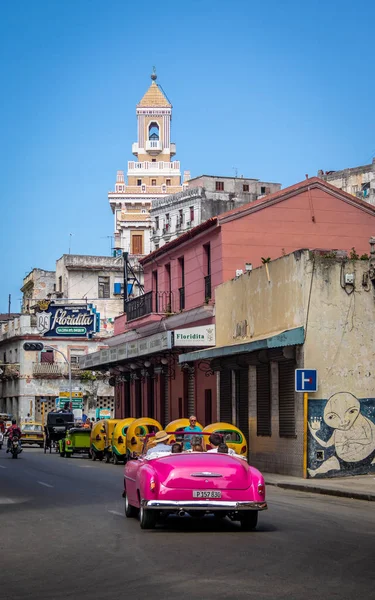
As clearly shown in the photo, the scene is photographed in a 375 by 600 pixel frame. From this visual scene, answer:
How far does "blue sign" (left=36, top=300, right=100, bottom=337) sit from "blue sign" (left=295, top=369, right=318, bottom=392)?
31267 millimetres

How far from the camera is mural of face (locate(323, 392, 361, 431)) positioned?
28.4m

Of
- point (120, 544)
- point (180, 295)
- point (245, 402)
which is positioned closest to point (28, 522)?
point (120, 544)

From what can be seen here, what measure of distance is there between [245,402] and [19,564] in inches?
928

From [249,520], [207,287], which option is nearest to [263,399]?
[207,287]

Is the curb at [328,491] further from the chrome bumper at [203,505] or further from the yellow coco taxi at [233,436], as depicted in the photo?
the chrome bumper at [203,505]

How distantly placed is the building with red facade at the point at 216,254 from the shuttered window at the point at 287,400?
476cm

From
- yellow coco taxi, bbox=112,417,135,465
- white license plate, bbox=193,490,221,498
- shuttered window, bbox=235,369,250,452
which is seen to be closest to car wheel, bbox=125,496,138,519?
white license plate, bbox=193,490,221,498

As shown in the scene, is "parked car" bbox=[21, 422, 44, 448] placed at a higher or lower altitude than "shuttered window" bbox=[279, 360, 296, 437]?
lower

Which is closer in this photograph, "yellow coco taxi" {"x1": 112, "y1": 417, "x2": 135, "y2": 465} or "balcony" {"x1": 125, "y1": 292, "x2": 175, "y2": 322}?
"yellow coco taxi" {"x1": 112, "y1": 417, "x2": 135, "y2": 465}

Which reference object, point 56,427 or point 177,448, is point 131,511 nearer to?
point 177,448

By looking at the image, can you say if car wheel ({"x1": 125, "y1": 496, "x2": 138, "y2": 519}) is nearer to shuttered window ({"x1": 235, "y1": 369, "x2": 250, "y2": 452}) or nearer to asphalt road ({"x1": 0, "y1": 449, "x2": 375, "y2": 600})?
asphalt road ({"x1": 0, "y1": 449, "x2": 375, "y2": 600})

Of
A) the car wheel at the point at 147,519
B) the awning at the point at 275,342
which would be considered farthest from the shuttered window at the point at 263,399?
the car wheel at the point at 147,519

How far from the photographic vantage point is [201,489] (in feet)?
48.3

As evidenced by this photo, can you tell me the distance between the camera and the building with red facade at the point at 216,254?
1574 inches
